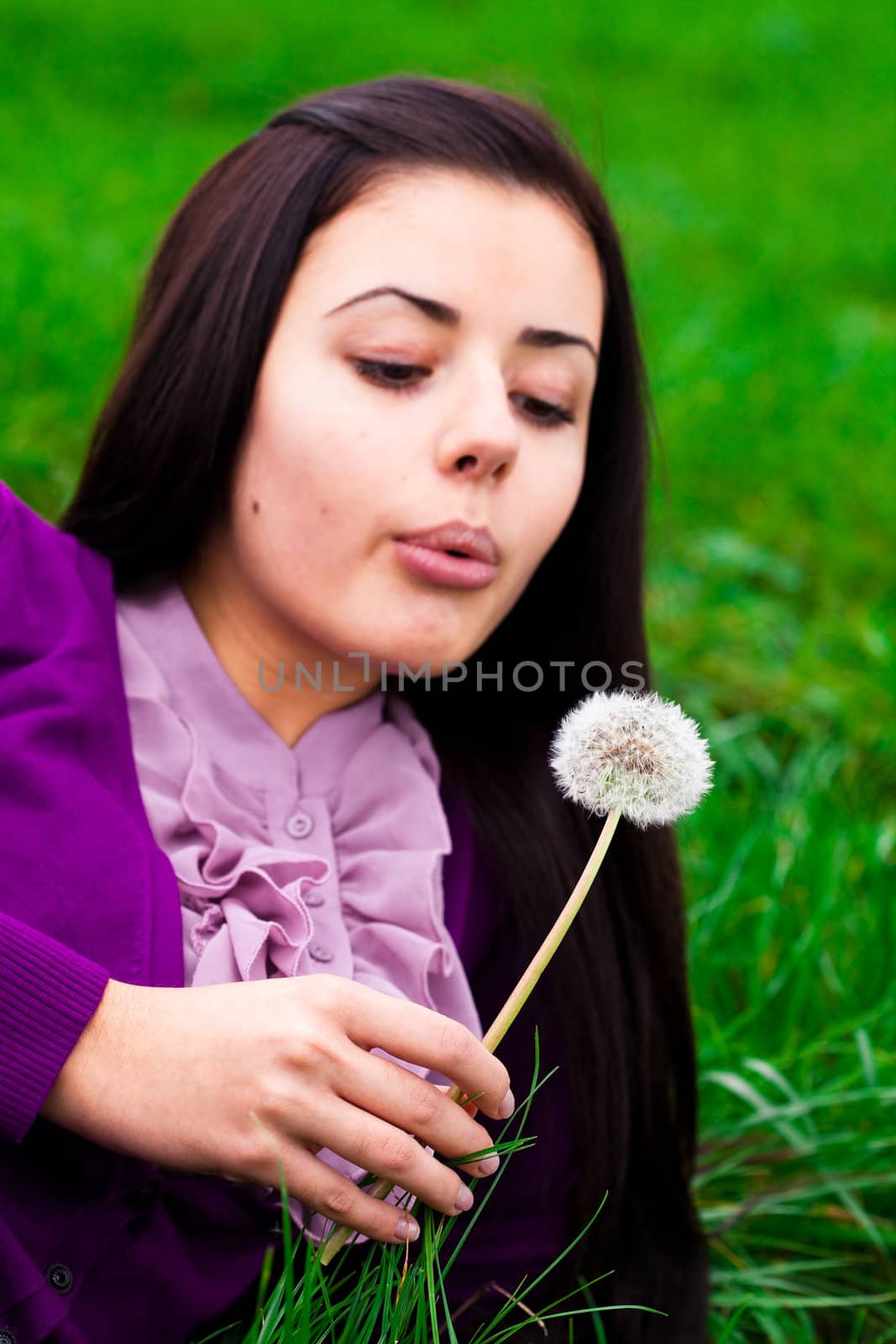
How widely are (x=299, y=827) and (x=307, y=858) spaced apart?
0.28 feet

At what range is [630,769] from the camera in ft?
3.73

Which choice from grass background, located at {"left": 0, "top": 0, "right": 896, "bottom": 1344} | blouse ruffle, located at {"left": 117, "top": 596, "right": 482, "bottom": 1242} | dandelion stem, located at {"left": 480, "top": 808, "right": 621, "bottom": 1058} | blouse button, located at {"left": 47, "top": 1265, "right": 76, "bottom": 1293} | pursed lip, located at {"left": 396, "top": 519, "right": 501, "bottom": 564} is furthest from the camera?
grass background, located at {"left": 0, "top": 0, "right": 896, "bottom": 1344}

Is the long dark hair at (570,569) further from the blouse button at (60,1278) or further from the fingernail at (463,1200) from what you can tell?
the blouse button at (60,1278)

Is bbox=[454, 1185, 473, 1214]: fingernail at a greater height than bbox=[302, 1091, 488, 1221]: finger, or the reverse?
bbox=[302, 1091, 488, 1221]: finger

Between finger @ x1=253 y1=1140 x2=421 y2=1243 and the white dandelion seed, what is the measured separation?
0.38m

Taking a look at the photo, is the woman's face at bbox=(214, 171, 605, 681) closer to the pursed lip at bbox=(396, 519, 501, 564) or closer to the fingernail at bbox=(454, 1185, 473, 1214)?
the pursed lip at bbox=(396, 519, 501, 564)

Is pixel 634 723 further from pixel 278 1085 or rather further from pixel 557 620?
pixel 557 620

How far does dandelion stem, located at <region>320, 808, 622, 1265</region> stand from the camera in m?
1.07

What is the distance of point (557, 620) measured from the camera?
1.92 meters

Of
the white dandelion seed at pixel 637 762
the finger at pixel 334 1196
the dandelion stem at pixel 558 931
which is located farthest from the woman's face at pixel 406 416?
the finger at pixel 334 1196

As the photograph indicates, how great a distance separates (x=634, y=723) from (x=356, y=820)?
0.54 metres

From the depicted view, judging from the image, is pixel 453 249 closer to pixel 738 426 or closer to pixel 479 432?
pixel 479 432

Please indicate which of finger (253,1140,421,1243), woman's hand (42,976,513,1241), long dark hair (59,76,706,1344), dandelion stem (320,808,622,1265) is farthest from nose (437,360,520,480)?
finger (253,1140,421,1243)

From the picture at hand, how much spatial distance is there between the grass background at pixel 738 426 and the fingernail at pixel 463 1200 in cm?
44
